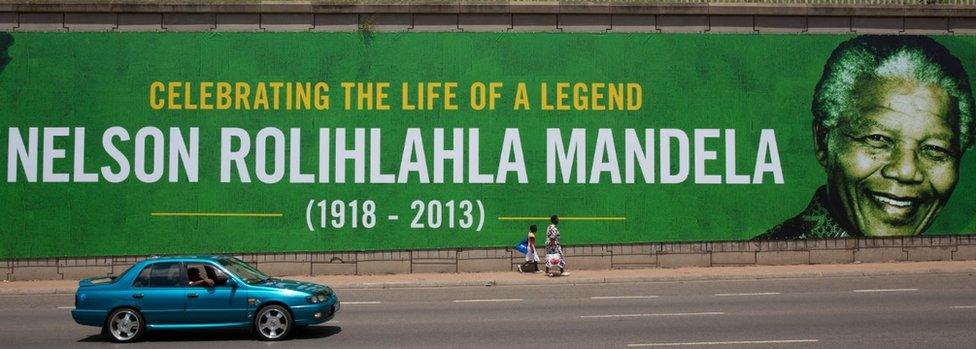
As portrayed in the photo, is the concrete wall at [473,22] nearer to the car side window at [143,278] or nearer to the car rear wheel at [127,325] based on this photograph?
the car side window at [143,278]

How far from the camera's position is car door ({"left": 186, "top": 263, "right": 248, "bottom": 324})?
15273 mm

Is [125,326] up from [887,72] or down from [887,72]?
down

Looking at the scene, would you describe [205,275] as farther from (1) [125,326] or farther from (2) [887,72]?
(2) [887,72]

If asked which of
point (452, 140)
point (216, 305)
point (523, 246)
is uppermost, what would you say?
point (452, 140)

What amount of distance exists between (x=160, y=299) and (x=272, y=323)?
1.84 meters

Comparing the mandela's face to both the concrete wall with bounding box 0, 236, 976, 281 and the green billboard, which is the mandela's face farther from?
the concrete wall with bounding box 0, 236, 976, 281

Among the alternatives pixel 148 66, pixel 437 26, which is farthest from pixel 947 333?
pixel 148 66

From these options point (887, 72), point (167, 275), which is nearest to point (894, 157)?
point (887, 72)

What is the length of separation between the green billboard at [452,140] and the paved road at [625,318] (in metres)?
3.30

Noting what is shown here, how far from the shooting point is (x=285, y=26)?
85.7ft

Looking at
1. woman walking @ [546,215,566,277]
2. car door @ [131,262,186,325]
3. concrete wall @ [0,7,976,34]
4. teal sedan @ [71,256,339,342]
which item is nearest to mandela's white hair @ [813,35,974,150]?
concrete wall @ [0,7,976,34]

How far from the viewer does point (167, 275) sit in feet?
51.1

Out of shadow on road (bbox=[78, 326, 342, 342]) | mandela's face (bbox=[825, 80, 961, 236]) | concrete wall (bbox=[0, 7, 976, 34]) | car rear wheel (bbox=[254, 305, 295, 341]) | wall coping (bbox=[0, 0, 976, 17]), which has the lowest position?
shadow on road (bbox=[78, 326, 342, 342])

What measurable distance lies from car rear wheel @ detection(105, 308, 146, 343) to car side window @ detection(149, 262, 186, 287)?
1.77 ft
